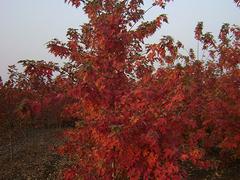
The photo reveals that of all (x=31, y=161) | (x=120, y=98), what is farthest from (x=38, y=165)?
(x=120, y=98)

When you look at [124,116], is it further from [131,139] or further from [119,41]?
[119,41]

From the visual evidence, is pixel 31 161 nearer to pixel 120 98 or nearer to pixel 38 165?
pixel 38 165

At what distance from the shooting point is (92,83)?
5.60 m

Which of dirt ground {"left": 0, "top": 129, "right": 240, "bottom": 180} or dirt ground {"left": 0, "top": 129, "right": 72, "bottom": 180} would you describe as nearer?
dirt ground {"left": 0, "top": 129, "right": 240, "bottom": 180}

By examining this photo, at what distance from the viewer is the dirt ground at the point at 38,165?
1095 centimetres

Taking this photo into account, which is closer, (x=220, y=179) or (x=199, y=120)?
(x=220, y=179)

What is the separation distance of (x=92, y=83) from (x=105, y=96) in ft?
1.12

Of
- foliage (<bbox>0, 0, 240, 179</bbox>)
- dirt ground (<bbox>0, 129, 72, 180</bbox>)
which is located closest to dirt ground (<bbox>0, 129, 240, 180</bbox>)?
dirt ground (<bbox>0, 129, 72, 180</bbox>)

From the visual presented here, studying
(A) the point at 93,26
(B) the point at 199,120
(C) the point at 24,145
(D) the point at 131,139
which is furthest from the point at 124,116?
(C) the point at 24,145

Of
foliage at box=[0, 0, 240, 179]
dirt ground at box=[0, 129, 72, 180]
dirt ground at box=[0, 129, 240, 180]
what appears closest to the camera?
foliage at box=[0, 0, 240, 179]

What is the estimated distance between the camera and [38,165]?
12.8m

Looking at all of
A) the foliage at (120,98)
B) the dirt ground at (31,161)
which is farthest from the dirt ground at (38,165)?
the foliage at (120,98)

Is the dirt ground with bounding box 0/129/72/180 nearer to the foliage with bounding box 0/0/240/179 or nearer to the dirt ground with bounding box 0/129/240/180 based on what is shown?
the dirt ground with bounding box 0/129/240/180

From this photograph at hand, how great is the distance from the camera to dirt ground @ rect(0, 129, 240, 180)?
10945 mm
